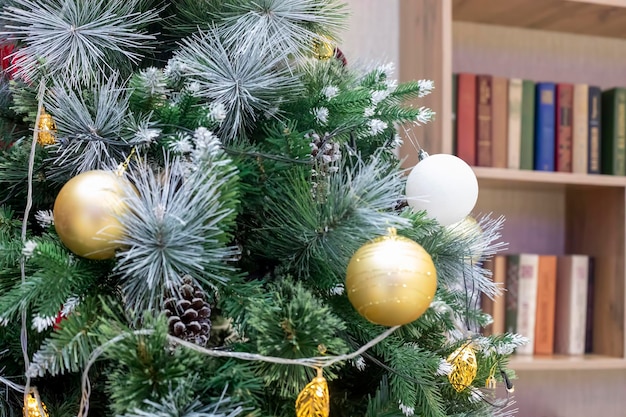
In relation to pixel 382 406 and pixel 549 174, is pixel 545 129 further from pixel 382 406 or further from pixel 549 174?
pixel 382 406

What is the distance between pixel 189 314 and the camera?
38cm

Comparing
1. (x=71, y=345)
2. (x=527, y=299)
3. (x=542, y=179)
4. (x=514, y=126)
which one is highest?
(x=514, y=126)

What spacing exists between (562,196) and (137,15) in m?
1.13

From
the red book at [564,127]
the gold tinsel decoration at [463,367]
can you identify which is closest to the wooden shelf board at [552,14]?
the red book at [564,127]

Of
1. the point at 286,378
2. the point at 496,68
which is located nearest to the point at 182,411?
the point at 286,378

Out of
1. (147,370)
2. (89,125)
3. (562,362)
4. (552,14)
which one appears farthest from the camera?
(552,14)

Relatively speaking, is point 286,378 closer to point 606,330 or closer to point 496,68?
point 606,330

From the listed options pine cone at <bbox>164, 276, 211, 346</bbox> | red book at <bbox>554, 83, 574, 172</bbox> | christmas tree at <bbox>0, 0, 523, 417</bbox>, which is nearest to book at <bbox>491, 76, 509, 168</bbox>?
red book at <bbox>554, 83, 574, 172</bbox>

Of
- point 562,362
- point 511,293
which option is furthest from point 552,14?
point 562,362

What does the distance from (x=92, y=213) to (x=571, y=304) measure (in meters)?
1.05

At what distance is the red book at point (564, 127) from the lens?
1.15 meters

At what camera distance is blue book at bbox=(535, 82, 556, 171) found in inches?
45.4

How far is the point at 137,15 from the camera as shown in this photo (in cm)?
49

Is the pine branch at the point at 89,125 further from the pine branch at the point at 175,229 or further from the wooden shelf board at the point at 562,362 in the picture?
the wooden shelf board at the point at 562,362
